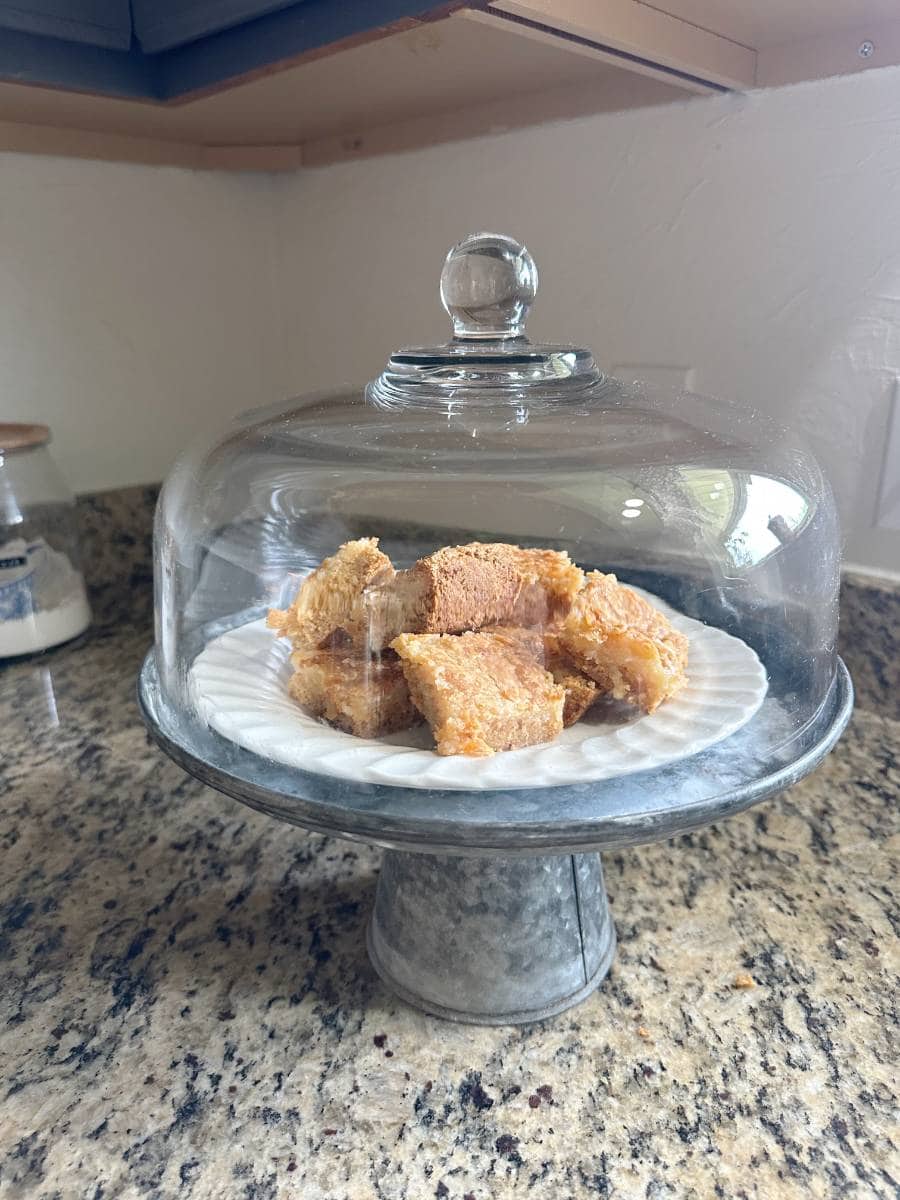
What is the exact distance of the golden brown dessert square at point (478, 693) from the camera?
1.52 feet

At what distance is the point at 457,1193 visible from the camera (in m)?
0.43

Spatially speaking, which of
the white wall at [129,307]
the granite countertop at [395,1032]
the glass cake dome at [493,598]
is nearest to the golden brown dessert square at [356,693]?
the glass cake dome at [493,598]

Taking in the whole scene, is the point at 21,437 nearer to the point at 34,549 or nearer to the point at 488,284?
the point at 34,549

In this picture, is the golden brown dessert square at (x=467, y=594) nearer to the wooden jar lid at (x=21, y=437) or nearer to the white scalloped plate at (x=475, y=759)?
the white scalloped plate at (x=475, y=759)

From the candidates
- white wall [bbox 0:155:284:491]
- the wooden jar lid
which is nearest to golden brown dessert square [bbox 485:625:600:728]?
the wooden jar lid

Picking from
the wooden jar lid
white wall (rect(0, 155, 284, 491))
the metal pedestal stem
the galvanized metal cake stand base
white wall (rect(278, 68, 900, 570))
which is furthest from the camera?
white wall (rect(0, 155, 284, 491))

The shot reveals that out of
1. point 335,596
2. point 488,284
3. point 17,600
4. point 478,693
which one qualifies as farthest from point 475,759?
point 17,600

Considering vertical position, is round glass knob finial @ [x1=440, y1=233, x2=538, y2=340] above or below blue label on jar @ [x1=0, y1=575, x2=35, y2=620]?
above

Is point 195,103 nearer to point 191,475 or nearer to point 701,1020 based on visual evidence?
point 191,475

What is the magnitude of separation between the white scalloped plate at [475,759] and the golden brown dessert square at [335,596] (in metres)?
0.03

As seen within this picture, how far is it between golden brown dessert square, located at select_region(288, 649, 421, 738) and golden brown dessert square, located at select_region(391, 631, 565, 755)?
1 cm

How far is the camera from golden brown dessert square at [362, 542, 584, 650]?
52cm

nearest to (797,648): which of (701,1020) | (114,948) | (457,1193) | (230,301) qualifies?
(701,1020)

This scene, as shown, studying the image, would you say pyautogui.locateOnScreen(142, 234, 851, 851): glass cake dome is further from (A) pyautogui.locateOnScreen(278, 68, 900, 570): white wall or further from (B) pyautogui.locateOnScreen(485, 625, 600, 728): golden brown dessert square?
(A) pyautogui.locateOnScreen(278, 68, 900, 570): white wall
